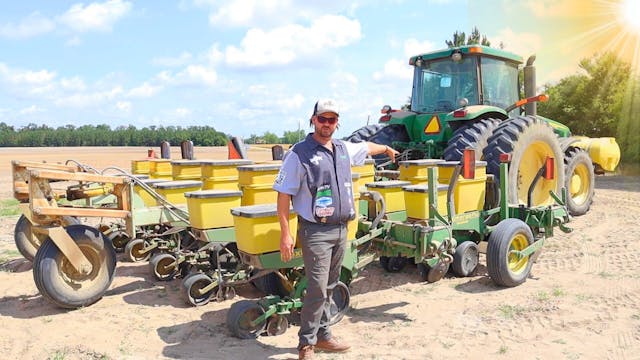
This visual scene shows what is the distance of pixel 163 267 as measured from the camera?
528cm

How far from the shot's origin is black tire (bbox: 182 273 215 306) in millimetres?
4445

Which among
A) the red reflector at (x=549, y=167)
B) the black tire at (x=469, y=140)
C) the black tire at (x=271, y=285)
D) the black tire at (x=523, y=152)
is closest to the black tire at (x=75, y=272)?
the black tire at (x=271, y=285)

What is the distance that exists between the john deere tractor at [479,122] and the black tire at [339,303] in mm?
2370

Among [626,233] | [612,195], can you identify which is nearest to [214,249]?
[626,233]

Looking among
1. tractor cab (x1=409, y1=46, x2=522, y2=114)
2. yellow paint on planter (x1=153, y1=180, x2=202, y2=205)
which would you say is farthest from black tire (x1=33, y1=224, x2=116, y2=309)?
tractor cab (x1=409, y1=46, x2=522, y2=114)

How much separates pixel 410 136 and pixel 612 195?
626 cm

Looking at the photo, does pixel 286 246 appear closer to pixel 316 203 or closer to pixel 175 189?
pixel 316 203

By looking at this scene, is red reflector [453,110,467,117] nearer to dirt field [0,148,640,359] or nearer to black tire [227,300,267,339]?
dirt field [0,148,640,359]

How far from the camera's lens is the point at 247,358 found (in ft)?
11.3

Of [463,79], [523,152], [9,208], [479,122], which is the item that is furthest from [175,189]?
[9,208]

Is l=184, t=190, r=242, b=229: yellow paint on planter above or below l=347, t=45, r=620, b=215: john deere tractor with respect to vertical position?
below

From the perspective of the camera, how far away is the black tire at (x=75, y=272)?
4.25 metres

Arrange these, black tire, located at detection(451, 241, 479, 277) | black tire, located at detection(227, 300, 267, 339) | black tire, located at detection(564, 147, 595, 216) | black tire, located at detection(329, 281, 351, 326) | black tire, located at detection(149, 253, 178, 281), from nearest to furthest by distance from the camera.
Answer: black tire, located at detection(227, 300, 267, 339)
black tire, located at detection(329, 281, 351, 326)
black tire, located at detection(451, 241, 479, 277)
black tire, located at detection(149, 253, 178, 281)
black tire, located at detection(564, 147, 595, 216)

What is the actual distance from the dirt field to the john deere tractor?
3.90ft
